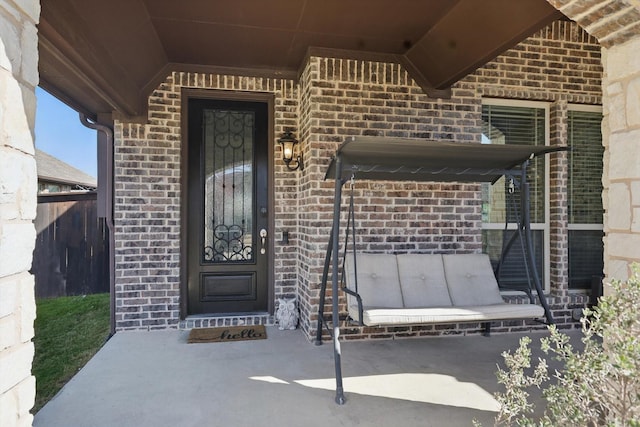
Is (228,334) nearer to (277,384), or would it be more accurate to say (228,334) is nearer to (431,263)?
(277,384)

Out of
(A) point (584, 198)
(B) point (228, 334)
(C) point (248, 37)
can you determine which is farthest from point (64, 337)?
(A) point (584, 198)

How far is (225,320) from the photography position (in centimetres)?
428

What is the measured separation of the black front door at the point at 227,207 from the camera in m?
4.36

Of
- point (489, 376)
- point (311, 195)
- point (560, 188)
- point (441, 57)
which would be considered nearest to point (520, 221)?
point (560, 188)

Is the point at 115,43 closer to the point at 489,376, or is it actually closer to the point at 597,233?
the point at 489,376

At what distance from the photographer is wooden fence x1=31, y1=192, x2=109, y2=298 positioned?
6.34 m

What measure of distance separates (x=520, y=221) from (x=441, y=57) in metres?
1.69

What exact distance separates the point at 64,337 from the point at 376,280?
11.9 feet

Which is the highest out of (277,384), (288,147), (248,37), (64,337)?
(248,37)

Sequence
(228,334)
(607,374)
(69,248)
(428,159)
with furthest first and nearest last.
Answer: (69,248)
(228,334)
(428,159)
(607,374)

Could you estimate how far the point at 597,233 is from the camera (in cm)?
452

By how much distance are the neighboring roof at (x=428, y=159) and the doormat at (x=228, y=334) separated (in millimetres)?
1797

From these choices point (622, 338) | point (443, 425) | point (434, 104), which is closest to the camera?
point (622, 338)

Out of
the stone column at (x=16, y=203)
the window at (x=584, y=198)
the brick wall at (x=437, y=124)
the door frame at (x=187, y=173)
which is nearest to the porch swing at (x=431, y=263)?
the brick wall at (x=437, y=124)
